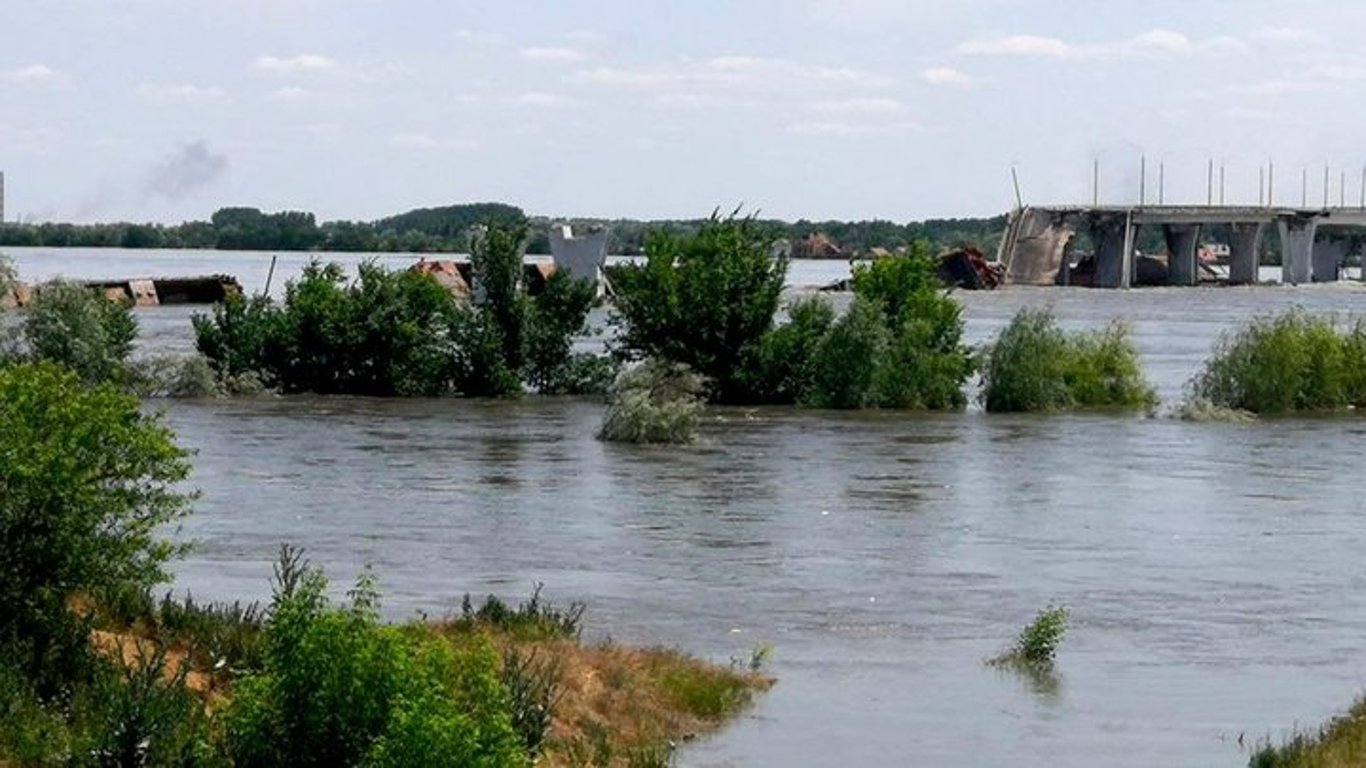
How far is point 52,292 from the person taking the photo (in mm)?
44719

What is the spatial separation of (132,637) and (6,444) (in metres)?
2.09

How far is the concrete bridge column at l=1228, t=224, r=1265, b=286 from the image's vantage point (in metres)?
166

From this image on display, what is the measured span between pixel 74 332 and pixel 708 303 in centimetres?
1218

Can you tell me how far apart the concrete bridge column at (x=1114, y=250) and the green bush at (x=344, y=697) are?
5686 inches

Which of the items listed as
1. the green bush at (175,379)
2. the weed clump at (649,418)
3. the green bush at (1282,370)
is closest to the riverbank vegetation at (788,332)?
the green bush at (1282,370)

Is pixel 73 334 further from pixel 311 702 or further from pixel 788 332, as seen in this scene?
pixel 311 702

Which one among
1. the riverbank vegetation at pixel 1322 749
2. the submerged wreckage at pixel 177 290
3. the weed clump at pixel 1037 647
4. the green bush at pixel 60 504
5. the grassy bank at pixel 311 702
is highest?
the green bush at pixel 60 504

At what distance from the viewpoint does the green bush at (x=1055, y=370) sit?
46781 mm

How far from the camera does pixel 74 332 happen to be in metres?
44.4

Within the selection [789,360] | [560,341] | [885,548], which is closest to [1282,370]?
[789,360]

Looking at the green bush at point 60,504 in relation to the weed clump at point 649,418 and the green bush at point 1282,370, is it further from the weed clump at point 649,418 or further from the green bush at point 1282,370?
the green bush at point 1282,370

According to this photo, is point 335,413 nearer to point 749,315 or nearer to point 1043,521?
point 749,315

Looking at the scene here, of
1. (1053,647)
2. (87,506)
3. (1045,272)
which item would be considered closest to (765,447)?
(1053,647)

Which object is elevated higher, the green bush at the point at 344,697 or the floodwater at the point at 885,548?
the green bush at the point at 344,697
